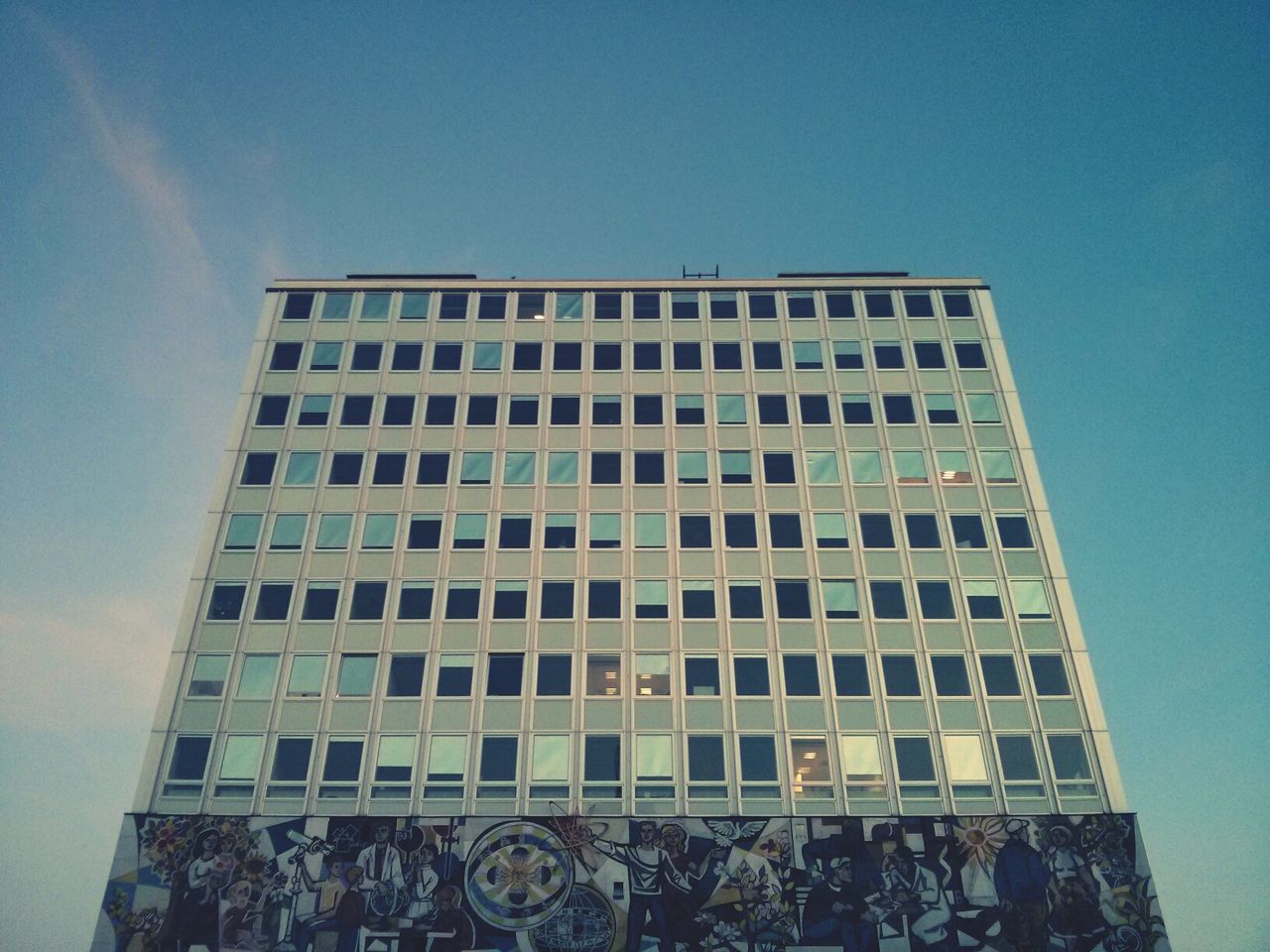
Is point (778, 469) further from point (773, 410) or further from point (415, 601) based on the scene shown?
point (415, 601)

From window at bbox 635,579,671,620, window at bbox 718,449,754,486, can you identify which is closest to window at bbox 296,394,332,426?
window at bbox 635,579,671,620

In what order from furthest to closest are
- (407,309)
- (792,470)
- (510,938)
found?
(407,309), (792,470), (510,938)

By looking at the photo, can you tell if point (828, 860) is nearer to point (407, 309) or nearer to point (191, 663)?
point (191, 663)

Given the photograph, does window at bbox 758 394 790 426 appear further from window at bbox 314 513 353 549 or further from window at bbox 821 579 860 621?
window at bbox 314 513 353 549

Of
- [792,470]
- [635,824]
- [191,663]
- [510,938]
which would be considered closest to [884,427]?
[792,470]

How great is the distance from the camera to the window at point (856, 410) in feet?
140

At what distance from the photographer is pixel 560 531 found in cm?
3981

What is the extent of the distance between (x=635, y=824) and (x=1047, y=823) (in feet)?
44.7

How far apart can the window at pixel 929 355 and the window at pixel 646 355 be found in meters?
11.5

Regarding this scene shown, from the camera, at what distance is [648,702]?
35.7m

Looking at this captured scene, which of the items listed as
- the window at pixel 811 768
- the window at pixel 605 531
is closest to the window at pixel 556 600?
the window at pixel 605 531

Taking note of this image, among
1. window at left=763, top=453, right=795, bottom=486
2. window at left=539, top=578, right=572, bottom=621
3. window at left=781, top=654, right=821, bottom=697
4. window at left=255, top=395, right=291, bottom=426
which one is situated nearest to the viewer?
window at left=781, top=654, right=821, bottom=697

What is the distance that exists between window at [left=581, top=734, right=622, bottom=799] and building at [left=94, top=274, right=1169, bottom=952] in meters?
0.12

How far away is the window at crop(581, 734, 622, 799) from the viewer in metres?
34.0
